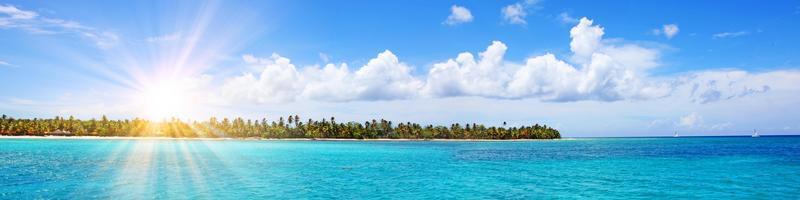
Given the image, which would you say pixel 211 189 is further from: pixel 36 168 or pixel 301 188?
pixel 36 168

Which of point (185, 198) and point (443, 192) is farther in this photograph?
point (443, 192)

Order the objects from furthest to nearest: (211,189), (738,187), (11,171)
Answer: (11,171) → (738,187) → (211,189)

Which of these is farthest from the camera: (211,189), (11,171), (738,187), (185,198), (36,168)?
(36,168)

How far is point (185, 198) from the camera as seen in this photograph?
32.7 meters

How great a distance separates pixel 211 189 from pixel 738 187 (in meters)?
41.7

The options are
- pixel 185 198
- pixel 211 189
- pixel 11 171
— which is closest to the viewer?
pixel 185 198

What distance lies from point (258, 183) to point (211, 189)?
5013 millimetres

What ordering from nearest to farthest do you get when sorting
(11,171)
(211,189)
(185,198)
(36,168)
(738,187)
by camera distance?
(185,198), (211,189), (738,187), (11,171), (36,168)

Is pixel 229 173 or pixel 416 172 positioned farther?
pixel 416 172

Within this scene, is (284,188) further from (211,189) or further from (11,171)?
(11,171)

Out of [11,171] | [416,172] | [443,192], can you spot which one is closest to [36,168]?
[11,171]

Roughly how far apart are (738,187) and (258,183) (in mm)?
39242

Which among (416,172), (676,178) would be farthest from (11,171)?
(676,178)

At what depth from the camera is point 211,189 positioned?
3734cm
